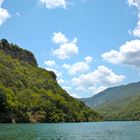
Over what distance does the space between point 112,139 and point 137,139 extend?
4935mm

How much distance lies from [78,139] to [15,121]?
12604 cm

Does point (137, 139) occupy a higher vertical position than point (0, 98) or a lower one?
lower

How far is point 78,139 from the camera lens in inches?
3081

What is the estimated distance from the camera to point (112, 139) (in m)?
75.9

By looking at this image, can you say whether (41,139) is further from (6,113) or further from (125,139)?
(6,113)

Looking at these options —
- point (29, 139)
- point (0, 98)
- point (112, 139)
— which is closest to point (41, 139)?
point (29, 139)

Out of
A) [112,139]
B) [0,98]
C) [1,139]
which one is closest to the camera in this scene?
[1,139]

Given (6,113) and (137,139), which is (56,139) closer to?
(137,139)

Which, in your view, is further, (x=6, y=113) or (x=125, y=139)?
(x=6, y=113)

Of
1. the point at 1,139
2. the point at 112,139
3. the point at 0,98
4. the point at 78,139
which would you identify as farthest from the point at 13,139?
the point at 0,98

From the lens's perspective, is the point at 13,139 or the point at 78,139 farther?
the point at 78,139

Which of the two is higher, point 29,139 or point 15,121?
point 15,121

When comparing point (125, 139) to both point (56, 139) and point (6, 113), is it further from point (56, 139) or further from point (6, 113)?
point (6, 113)

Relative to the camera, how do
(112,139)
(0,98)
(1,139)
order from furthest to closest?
(0,98) → (112,139) → (1,139)
